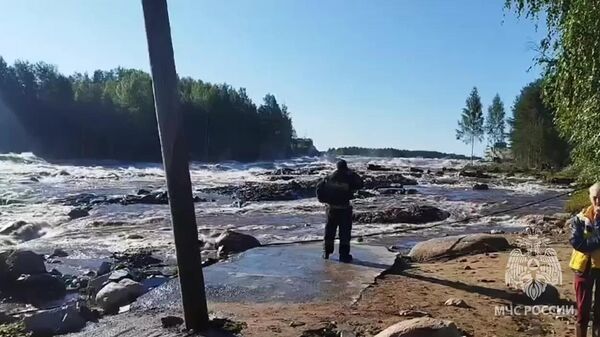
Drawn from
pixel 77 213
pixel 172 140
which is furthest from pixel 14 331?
pixel 77 213

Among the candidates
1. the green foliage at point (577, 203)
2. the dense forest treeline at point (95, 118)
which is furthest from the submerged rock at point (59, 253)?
the dense forest treeline at point (95, 118)

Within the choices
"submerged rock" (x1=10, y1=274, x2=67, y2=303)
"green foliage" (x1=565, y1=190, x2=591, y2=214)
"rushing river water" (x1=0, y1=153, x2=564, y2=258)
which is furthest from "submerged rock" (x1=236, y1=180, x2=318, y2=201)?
"submerged rock" (x1=10, y1=274, x2=67, y2=303)

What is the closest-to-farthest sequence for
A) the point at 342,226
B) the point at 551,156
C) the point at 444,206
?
1. the point at 342,226
2. the point at 444,206
3. the point at 551,156

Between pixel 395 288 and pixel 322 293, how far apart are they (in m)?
1.03

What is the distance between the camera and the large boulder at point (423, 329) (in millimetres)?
4520

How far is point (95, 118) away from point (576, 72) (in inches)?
2886

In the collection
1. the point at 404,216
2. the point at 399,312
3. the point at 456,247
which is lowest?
the point at 404,216

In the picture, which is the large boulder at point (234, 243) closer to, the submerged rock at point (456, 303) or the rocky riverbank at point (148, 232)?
the rocky riverbank at point (148, 232)

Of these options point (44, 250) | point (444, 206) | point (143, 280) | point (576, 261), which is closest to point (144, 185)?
point (444, 206)

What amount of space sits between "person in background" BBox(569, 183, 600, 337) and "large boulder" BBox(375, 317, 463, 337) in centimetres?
120

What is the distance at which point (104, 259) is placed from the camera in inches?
503

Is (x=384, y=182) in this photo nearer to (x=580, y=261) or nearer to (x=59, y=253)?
(x=59, y=253)

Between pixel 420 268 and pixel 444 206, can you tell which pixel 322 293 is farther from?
pixel 444 206

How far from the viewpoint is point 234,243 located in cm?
1101
